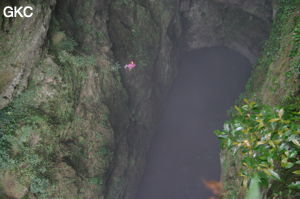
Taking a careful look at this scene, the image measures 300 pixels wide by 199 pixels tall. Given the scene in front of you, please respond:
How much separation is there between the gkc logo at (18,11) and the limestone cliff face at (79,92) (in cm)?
11

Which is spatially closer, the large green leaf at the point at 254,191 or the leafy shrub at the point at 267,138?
the large green leaf at the point at 254,191

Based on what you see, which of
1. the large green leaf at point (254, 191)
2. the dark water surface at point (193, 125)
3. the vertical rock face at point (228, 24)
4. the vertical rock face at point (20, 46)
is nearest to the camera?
the large green leaf at point (254, 191)

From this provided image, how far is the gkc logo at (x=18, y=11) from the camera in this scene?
536 centimetres

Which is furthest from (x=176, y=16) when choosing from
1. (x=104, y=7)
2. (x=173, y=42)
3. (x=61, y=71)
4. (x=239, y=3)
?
(x=61, y=71)

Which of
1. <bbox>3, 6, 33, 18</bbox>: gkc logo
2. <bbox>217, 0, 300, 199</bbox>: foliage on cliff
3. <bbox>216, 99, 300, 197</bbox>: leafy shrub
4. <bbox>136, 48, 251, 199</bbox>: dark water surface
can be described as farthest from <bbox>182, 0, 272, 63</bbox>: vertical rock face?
<bbox>216, 99, 300, 197</bbox>: leafy shrub

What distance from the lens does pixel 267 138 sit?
192 centimetres

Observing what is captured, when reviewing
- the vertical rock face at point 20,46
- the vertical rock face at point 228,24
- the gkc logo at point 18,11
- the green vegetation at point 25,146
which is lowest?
the green vegetation at point 25,146

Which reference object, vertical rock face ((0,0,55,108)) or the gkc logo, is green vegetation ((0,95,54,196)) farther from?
the gkc logo

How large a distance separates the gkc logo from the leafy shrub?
561 cm

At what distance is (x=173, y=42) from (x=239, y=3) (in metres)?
3.64

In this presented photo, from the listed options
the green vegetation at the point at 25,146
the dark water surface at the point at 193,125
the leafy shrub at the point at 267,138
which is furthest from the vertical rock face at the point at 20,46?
the dark water surface at the point at 193,125

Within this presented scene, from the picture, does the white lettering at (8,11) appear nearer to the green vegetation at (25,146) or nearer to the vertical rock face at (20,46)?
the vertical rock face at (20,46)

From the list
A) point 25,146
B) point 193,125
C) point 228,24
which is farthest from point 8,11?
point 193,125

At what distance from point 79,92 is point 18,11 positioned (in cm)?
266
